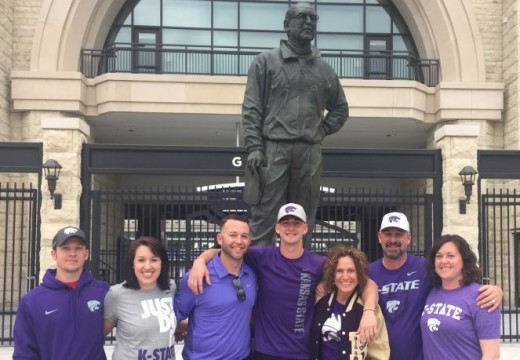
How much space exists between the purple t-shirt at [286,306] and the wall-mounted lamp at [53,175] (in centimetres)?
959

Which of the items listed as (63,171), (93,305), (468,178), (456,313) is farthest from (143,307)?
(468,178)

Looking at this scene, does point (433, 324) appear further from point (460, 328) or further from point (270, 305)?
point (270, 305)

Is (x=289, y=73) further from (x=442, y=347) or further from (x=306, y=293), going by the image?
(x=442, y=347)

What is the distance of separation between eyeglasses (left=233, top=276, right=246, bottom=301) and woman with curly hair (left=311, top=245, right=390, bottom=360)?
409 millimetres

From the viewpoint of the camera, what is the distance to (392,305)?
140 inches

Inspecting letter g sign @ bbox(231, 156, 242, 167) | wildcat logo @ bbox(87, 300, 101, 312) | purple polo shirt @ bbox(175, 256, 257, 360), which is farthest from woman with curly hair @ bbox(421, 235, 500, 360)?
letter g sign @ bbox(231, 156, 242, 167)

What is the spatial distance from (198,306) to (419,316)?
4.07ft

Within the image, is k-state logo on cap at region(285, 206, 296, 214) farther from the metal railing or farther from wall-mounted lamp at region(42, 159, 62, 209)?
the metal railing

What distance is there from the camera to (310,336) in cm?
345

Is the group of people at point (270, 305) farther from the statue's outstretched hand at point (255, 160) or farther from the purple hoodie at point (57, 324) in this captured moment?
the statue's outstretched hand at point (255, 160)

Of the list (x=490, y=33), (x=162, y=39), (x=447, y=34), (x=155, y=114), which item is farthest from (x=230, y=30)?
(x=490, y=33)

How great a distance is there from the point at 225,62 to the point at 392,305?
50.9 ft

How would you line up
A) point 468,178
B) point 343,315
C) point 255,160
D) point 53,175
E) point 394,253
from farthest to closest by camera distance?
point 468,178 → point 53,175 → point 255,160 → point 394,253 → point 343,315

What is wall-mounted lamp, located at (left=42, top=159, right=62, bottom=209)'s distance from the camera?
484 inches
